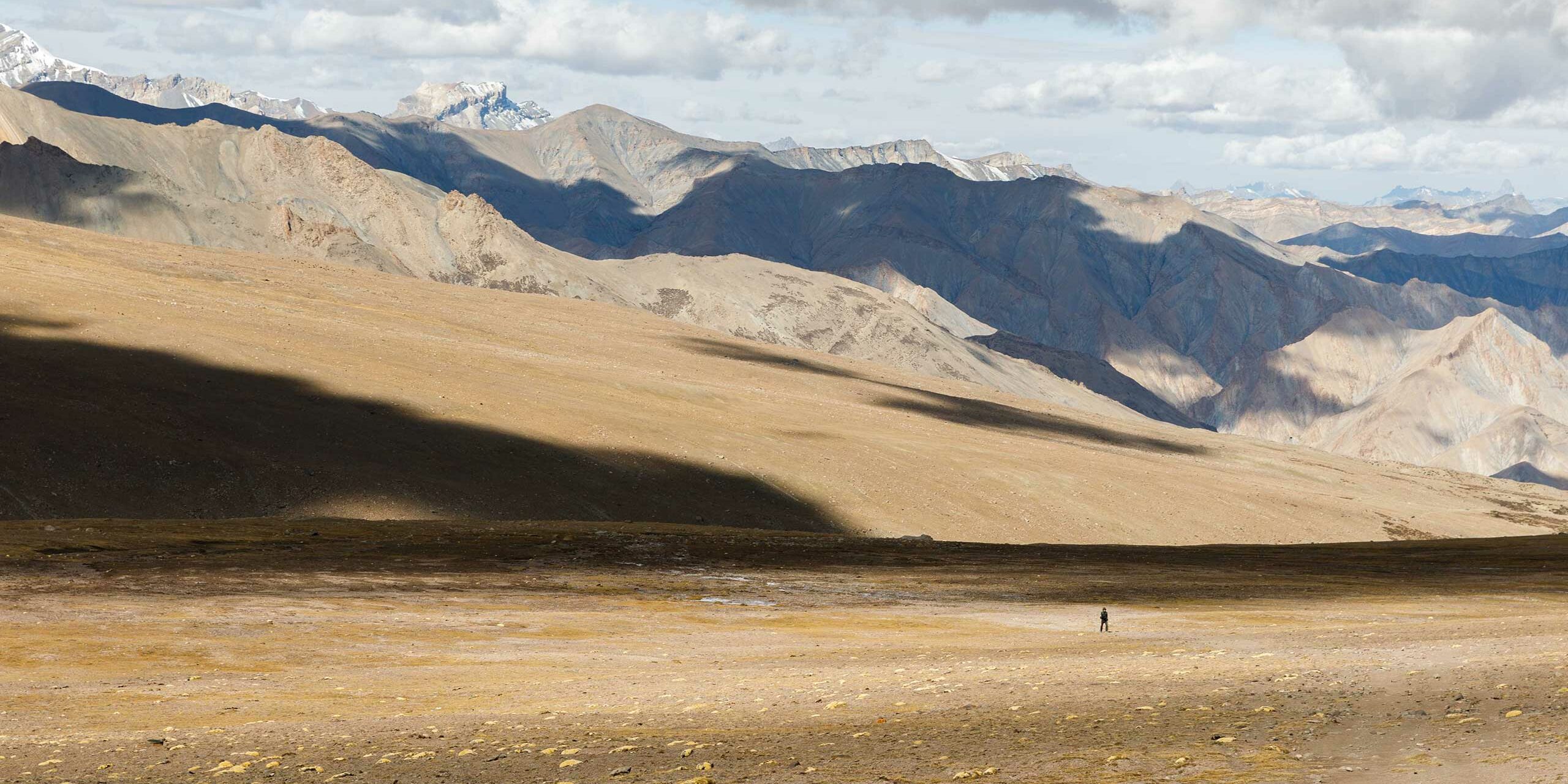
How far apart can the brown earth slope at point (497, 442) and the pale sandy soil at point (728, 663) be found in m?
13.4

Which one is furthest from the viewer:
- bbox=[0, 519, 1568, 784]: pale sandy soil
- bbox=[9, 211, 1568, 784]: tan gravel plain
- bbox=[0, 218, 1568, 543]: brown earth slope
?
bbox=[0, 218, 1568, 543]: brown earth slope

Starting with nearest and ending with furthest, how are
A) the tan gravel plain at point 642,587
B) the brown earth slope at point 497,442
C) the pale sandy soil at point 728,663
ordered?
the pale sandy soil at point 728,663 < the tan gravel plain at point 642,587 < the brown earth slope at point 497,442

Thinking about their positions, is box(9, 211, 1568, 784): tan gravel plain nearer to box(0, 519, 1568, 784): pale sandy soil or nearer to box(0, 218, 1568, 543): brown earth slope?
box(0, 519, 1568, 784): pale sandy soil

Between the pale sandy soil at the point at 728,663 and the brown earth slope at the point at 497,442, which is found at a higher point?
the brown earth slope at the point at 497,442

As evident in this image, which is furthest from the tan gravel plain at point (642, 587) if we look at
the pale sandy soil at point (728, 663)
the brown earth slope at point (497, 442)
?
the brown earth slope at point (497, 442)

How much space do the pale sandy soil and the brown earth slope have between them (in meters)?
13.4

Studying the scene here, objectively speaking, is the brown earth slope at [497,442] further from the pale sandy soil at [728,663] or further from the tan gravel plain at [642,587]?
Answer: the pale sandy soil at [728,663]

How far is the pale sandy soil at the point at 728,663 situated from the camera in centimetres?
1811

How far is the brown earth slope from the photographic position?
70.5 m

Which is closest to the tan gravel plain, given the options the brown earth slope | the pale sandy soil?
the pale sandy soil

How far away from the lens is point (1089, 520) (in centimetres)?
9156

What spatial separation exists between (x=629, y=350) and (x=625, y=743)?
135924 millimetres

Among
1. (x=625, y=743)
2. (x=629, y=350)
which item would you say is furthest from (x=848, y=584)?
(x=629, y=350)

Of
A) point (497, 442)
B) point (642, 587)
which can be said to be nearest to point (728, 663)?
point (642, 587)
